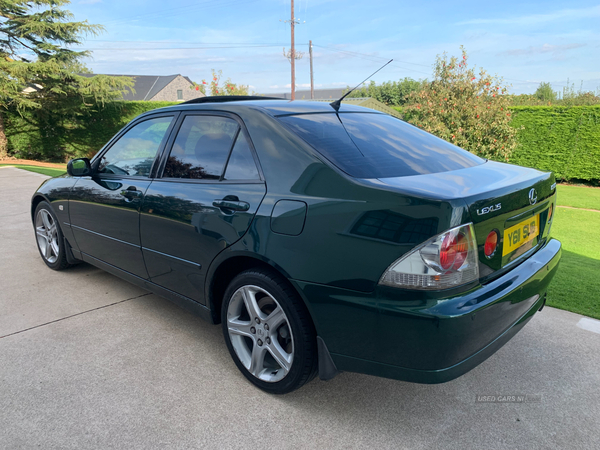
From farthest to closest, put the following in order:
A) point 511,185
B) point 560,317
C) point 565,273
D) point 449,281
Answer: point 565,273 < point 560,317 < point 511,185 < point 449,281

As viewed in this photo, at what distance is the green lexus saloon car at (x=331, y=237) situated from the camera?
186 cm

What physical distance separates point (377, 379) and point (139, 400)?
4.62ft

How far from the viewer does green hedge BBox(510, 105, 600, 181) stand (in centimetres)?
1617

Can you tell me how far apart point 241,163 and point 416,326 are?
135 cm

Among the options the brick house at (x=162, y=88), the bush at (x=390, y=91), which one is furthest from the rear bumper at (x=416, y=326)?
the bush at (x=390, y=91)

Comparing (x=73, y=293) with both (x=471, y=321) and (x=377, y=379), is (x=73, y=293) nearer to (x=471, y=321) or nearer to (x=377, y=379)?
(x=377, y=379)

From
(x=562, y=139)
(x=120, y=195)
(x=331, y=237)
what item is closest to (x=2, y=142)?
(x=120, y=195)

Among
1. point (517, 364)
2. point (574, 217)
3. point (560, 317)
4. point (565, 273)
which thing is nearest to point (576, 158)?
point (574, 217)

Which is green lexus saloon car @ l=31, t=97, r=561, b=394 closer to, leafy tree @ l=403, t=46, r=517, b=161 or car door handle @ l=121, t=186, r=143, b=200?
car door handle @ l=121, t=186, r=143, b=200

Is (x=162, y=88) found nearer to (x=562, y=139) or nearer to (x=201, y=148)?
(x=562, y=139)

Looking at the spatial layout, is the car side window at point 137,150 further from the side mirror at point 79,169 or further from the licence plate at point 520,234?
the licence plate at point 520,234

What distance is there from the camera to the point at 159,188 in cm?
297

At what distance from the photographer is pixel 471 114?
10750 millimetres

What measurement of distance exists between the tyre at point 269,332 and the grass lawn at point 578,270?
2.64 metres
